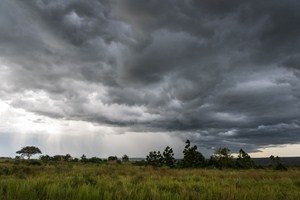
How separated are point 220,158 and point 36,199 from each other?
58.5 meters

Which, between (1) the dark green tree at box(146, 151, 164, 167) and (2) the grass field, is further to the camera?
(1) the dark green tree at box(146, 151, 164, 167)

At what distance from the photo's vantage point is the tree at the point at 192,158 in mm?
58031

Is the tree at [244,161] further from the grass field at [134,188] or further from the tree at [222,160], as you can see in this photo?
the grass field at [134,188]

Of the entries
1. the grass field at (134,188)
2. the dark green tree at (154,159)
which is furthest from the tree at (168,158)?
the grass field at (134,188)

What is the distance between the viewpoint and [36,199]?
6.62 m

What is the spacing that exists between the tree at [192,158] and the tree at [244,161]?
8327mm

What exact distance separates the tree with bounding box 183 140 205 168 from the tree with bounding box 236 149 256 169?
27.3 ft

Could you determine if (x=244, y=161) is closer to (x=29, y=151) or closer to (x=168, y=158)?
(x=168, y=158)

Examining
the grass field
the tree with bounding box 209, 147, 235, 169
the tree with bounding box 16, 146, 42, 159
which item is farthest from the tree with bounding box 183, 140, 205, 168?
the tree with bounding box 16, 146, 42, 159

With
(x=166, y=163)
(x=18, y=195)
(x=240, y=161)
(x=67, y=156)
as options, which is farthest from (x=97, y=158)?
(x=18, y=195)

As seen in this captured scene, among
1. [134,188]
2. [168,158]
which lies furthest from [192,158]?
[134,188]

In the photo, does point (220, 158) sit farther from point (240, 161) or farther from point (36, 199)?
point (36, 199)

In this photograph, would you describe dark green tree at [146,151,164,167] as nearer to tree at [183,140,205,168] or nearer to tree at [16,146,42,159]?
tree at [183,140,205,168]

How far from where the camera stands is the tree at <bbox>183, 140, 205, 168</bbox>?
5803cm
